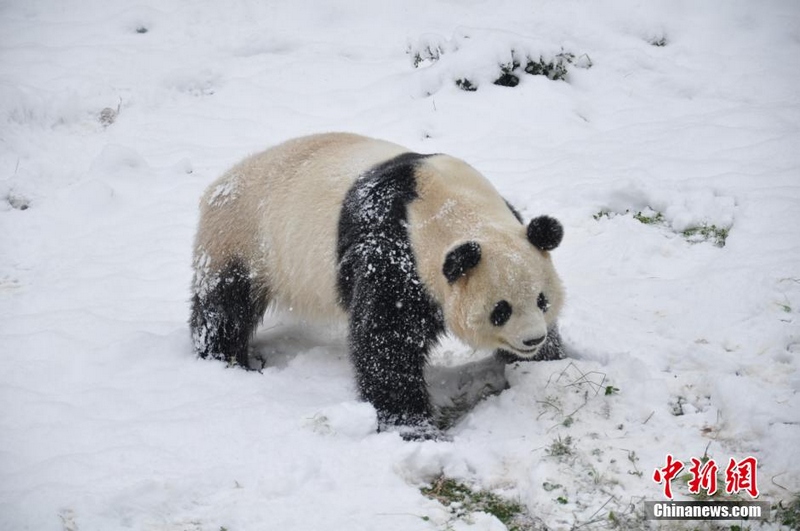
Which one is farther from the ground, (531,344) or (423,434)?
(531,344)

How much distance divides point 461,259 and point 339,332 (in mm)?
2158

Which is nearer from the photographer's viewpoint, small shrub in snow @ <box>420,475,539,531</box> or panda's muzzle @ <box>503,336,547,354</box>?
small shrub in snow @ <box>420,475,539,531</box>

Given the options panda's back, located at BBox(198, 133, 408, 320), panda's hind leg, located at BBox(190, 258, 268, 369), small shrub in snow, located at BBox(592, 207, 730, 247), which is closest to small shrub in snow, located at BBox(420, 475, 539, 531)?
panda's back, located at BBox(198, 133, 408, 320)

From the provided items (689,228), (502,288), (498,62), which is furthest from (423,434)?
(498,62)

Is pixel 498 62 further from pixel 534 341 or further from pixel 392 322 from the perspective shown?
pixel 534 341

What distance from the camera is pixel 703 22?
33.4 ft

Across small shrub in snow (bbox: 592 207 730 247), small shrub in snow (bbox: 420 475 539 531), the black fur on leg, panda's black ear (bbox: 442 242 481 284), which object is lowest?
small shrub in snow (bbox: 592 207 730 247)

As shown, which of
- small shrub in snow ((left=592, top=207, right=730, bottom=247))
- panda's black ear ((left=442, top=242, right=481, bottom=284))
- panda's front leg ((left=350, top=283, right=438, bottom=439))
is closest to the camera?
panda's black ear ((left=442, top=242, right=481, bottom=284))

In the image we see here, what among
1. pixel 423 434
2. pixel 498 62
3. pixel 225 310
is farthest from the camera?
pixel 498 62

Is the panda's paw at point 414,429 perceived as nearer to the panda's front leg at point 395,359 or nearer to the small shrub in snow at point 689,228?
the panda's front leg at point 395,359

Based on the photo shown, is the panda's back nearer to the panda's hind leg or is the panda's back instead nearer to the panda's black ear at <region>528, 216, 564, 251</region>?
the panda's hind leg

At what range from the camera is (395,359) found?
4.18 metres

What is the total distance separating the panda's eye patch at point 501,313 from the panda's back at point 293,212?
4.06 ft

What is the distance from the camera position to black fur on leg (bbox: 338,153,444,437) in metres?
4.17
